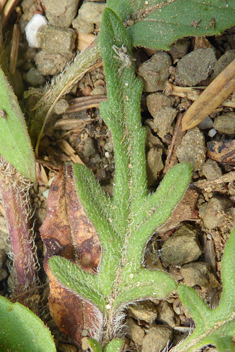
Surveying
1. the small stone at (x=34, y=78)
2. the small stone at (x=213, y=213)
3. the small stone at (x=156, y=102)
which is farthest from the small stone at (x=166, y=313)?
the small stone at (x=34, y=78)

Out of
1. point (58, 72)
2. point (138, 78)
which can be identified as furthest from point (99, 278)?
point (58, 72)

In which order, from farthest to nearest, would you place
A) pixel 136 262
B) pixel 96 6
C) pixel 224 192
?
pixel 96 6 → pixel 224 192 → pixel 136 262

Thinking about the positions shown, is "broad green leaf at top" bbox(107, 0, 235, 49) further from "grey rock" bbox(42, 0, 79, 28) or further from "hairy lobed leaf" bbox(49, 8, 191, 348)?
"grey rock" bbox(42, 0, 79, 28)

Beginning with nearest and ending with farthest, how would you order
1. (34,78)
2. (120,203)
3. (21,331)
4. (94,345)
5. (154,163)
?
(94,345)
(21,331)
(120,203)
(154,163)
(34,78)

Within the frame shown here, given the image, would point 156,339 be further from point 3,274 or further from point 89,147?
point 89,147

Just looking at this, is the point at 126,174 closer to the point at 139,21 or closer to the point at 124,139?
the point at 124,139

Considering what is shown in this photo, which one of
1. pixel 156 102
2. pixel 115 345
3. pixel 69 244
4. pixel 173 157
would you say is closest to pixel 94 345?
pixel 115 345

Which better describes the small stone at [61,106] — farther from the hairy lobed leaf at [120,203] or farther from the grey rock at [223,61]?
the grey rock at [223,61]
